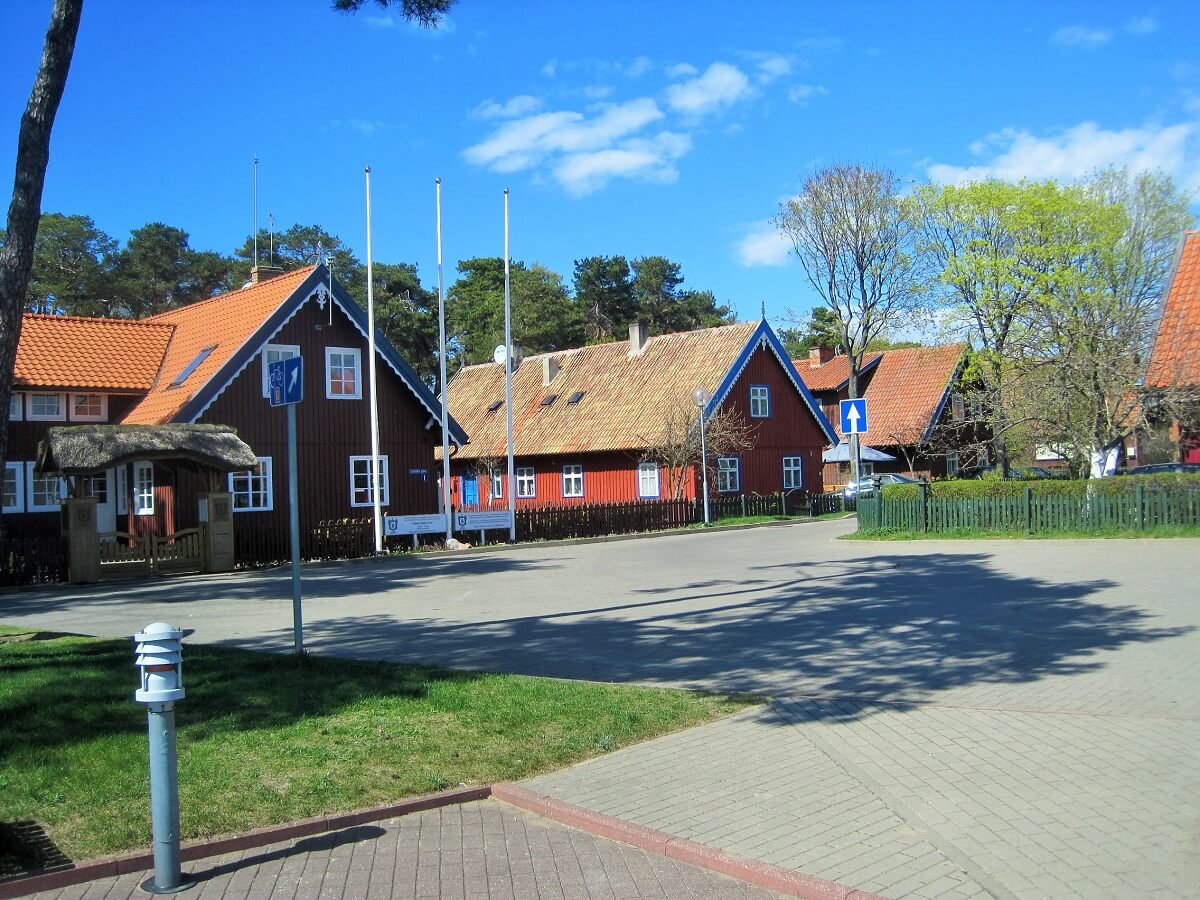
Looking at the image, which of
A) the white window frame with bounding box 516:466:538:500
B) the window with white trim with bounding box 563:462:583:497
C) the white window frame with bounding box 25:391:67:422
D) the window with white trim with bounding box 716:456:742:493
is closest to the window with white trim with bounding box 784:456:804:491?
the window with white trim with bounding box 716:456:742:493

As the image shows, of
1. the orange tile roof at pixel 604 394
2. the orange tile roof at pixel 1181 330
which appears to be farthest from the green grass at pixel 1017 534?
the orange tile roof at pixel 604 394

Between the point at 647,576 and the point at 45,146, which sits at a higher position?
the point at 45,146

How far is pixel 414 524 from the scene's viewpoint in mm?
27781

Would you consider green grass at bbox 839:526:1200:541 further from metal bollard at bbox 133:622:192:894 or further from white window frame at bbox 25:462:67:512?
metal bollard at bbox 133:622:192:894

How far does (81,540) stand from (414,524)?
887cm

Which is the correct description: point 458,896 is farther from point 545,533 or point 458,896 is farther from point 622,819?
point 545,533

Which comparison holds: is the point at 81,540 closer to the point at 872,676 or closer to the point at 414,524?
the point at 414,524

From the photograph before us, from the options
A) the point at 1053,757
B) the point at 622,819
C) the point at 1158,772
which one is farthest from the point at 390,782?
the point at 1158,772

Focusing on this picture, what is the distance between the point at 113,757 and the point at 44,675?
290 cm

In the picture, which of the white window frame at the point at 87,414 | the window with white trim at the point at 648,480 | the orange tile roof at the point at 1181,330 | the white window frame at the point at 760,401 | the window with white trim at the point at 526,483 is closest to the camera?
the orange tile roof at the point at 1181,330

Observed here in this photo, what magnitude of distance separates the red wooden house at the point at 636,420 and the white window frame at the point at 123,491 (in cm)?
1754

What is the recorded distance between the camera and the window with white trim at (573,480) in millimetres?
42188

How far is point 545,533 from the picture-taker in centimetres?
3147

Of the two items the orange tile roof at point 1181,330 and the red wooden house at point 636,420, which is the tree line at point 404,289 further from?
the orange tile roof at point 1181,330
